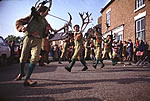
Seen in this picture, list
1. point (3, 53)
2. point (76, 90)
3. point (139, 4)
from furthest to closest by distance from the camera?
1. point (76, 90)
2. point (139, 4)
3. point (3, 53)

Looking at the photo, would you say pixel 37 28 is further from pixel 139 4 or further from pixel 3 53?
pixel 139 4

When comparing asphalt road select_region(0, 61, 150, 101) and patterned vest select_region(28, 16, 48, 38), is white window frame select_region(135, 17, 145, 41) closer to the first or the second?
asphalt road select_region(0, 61, 150, 101)

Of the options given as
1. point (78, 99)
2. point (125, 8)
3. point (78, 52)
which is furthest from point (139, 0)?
point (78, 52)

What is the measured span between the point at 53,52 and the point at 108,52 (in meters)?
6.35

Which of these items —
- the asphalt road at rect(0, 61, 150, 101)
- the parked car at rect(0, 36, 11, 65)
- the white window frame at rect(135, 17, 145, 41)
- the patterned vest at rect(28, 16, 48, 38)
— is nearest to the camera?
the parked car at rect(0, 36, 11, 65)

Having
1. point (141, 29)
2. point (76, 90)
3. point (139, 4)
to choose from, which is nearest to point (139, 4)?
point (139, 4)

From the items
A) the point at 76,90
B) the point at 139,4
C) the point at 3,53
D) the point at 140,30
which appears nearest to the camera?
the point at 3,53

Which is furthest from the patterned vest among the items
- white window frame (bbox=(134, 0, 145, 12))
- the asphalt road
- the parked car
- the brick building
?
white window frame (bbox=(134, 0, 145, 12))

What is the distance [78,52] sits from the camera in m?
3.91

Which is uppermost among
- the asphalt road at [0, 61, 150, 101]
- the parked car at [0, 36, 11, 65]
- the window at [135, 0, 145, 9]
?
the window at [135, 0, 145, 9]

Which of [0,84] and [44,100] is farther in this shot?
[44,100]

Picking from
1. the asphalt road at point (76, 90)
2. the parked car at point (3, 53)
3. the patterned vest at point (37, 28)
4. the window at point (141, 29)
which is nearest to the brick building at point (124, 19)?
the window at point (141, 29)

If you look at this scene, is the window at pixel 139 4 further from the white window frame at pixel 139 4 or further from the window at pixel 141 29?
the window at pixel 141 29

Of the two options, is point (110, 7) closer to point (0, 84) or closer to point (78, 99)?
point (78, 99)
